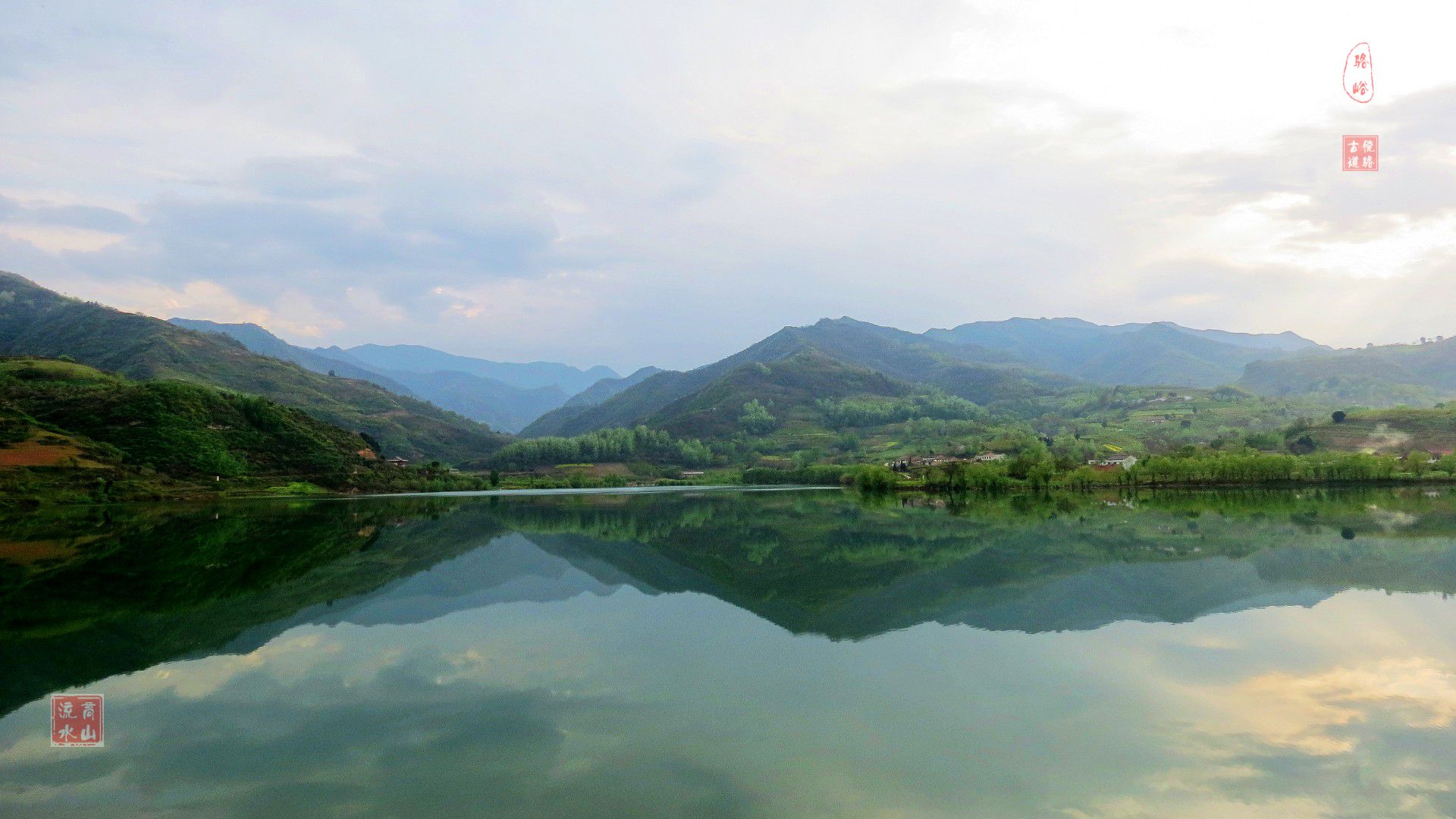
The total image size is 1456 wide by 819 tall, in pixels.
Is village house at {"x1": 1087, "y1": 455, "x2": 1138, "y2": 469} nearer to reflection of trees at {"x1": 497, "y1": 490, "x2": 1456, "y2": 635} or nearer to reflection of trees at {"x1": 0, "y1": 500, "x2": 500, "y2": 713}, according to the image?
reflection of trees at {"x1": 497, "y1": 490, "x2": 1456, "y2": 635}

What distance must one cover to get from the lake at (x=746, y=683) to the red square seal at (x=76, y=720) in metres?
0.22

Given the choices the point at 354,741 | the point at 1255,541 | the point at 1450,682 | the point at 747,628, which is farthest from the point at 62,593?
the point at 1255,541

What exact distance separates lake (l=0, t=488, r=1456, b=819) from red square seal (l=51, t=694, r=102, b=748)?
225 mm

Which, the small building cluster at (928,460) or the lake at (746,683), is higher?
the lake at (746,683)

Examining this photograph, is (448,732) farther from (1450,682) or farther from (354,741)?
(1450,682)

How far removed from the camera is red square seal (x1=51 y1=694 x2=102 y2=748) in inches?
396

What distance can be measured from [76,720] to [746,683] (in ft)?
33.0

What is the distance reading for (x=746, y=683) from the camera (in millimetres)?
12664

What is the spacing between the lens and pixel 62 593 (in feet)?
71.3

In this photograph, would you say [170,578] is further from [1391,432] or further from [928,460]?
[1391,432]

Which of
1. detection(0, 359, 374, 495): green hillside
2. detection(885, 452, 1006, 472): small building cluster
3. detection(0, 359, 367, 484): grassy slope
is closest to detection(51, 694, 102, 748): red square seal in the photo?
detection(0, 359, 374, 495): green hillside

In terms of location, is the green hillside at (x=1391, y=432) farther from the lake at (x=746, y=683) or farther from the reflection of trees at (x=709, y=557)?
the lake at (x=746, y=683)

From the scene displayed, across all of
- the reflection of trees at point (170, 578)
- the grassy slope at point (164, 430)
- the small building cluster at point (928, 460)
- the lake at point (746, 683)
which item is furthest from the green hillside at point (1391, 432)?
the grassy slope at point (164, 430)

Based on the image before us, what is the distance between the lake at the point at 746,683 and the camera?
827 centimetres
